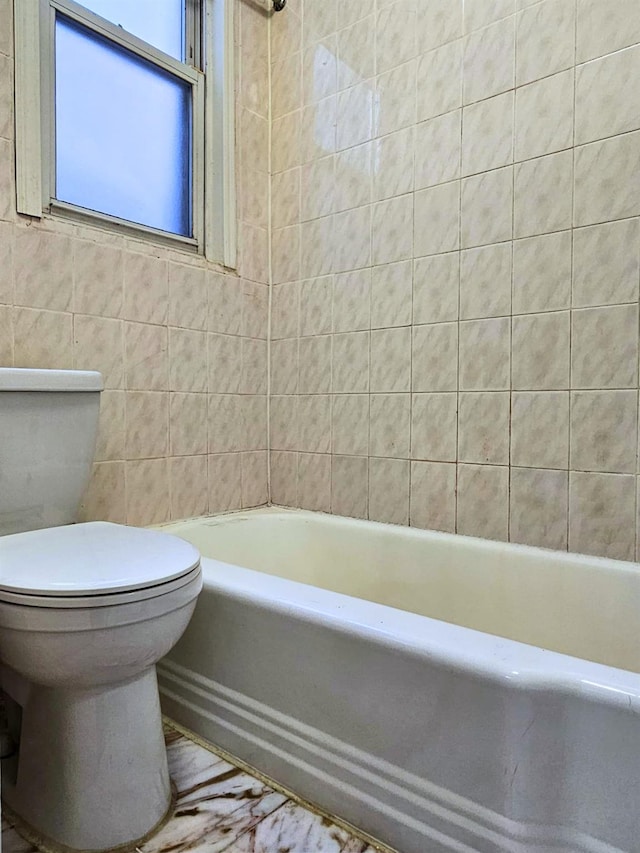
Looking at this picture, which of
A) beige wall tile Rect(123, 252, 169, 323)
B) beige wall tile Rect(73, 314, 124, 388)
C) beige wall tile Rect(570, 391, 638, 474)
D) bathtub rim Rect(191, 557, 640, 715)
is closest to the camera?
Answer: bathtub rim Rect(191, 557, 640, 715)

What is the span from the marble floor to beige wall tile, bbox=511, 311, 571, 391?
106 centimetres

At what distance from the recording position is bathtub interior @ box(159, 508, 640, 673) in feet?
4.25

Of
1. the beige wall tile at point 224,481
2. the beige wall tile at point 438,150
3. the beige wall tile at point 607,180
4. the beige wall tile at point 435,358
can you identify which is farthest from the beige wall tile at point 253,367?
the beige wall tile at point 607,180

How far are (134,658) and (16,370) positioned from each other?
0.69 m

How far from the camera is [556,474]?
146 cm

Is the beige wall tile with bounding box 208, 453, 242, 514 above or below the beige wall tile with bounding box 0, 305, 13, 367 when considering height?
below

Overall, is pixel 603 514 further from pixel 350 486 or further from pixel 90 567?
pixel 90 567

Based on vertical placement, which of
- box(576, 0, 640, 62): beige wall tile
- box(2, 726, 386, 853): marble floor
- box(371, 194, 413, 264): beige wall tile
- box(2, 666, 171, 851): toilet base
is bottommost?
box(2, 726, 386, 853): marble floor

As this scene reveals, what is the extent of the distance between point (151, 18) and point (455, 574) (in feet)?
6.22

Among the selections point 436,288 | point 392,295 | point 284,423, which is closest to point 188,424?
point 284,423

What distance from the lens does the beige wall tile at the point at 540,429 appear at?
144 cm

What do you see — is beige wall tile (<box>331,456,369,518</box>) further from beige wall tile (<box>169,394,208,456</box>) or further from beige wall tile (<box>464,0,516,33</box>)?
beige wall tile (<box>464,0,516,33</box>)

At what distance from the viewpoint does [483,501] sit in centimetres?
158

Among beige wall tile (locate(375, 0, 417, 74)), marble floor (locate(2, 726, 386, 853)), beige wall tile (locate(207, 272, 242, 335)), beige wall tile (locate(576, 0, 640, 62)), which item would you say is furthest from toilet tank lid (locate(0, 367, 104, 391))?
beige wall tile (locate(576, 0, 640, 62))
